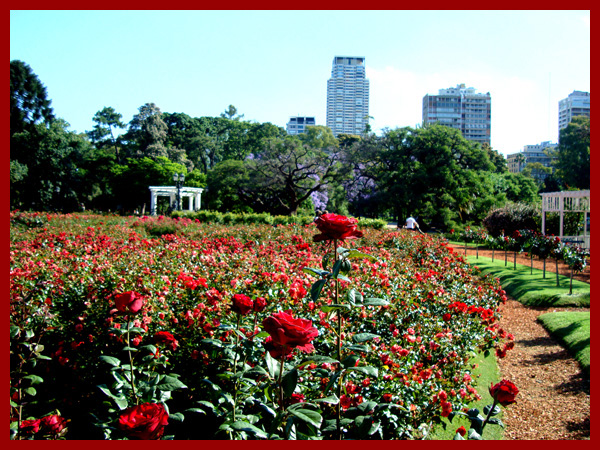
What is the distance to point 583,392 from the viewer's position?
14.1 feet

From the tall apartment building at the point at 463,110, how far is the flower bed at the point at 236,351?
106859 millimetres

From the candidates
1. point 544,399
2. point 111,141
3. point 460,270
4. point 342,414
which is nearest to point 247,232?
point 460,270

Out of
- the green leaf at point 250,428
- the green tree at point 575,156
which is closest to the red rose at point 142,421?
the green leaf at point 250,428

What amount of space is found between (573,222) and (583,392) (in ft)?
50.4

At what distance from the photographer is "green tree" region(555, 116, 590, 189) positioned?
34750 millimetres

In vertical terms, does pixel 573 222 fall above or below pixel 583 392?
above

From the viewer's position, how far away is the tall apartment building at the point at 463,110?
103 metres

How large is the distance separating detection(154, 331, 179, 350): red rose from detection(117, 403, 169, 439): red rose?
1.02 m

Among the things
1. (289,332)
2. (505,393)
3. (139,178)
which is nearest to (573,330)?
(505,393)

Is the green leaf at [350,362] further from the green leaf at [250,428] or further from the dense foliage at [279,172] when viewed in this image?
the dense foliage at [279,172]

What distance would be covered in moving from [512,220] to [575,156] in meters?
23.0

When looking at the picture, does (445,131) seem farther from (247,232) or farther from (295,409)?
(295,409)

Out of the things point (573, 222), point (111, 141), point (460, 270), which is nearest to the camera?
point (460, 270)

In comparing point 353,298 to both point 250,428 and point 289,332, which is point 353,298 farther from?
point 250,428
